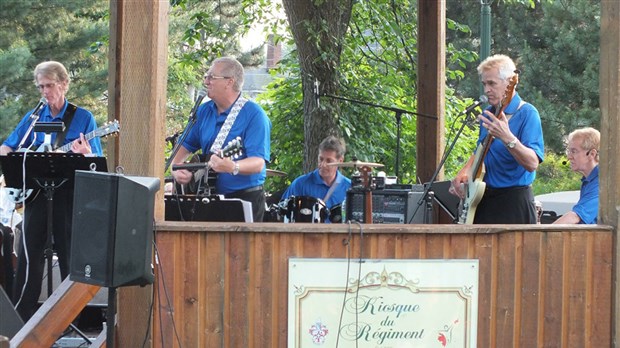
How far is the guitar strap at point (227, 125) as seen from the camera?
7.54 metres

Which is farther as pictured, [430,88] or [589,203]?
[430,88]

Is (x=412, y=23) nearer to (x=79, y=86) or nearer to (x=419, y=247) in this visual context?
(x=419, y=247)

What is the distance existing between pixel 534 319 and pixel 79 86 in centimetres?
1957

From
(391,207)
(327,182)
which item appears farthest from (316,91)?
(391,207)

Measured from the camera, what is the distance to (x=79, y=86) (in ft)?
79.0

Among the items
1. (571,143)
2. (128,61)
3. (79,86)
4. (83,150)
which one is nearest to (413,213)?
(571,143)

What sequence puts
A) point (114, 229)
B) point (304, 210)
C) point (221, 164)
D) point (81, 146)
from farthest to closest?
1. point (304, 210)
2. point (81, 146)
3. point (221, 164)
4. point (114, 229)

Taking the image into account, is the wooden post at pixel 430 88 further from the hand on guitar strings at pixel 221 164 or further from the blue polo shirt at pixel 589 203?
the hand on guitar strings at pixel 221 164

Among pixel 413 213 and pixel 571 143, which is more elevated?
pixel 571 143

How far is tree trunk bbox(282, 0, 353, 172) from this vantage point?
11773 millimetres

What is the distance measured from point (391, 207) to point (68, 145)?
268 cm

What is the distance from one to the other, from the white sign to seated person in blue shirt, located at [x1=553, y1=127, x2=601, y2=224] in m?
1.87

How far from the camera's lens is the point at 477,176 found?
23.6ft

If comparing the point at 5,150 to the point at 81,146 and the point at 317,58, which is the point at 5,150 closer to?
the point at 81,146
